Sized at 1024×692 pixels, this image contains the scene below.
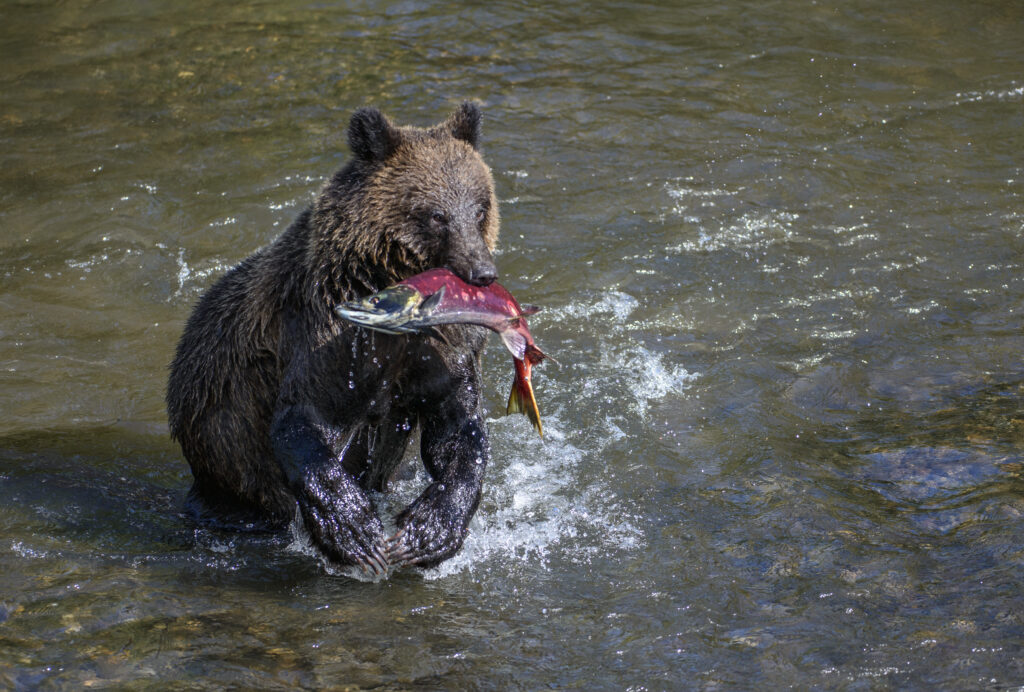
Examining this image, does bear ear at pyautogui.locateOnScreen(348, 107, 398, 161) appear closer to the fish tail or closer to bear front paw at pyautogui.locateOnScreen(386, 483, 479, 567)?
the fish tail

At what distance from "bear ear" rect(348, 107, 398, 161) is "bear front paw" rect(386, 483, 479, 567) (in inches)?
65.2

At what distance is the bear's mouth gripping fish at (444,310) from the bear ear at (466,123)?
0.99 meters

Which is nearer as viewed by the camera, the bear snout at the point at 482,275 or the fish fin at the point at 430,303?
the fish fin at the point at 430,303

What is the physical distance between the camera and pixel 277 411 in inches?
216

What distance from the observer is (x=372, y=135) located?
541cm

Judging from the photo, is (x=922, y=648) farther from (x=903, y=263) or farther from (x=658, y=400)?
(x=903, y=263)

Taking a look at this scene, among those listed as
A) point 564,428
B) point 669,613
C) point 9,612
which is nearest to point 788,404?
point 564,428

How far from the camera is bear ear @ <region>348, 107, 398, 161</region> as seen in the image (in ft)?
17.7

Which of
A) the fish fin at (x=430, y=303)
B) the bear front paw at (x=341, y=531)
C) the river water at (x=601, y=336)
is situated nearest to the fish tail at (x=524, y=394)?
the fish fin at (x=430, y=303)

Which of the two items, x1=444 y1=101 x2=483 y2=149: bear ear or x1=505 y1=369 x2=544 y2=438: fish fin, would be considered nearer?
x1=505 y1=369 x2=544 y2=438: fish fin

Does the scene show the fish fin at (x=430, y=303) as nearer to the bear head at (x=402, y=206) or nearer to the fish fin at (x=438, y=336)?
the bear head at (x=402, y=206)

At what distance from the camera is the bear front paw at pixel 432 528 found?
5.41 meters

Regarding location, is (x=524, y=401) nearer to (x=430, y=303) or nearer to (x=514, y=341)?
(x=514, y=341)

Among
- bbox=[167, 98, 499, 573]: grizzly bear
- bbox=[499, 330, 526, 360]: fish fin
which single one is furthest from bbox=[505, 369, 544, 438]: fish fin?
bbox=[167, 98, 499, 573]: grizzly bear
